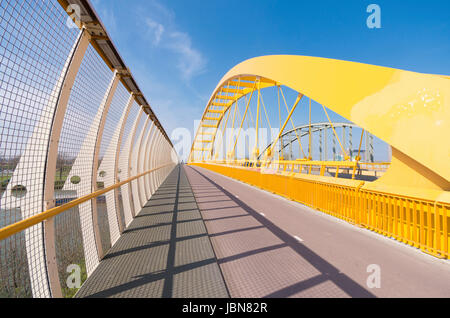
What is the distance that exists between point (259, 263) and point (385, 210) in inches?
109

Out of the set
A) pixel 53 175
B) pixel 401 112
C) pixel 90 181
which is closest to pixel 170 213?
pixel 90 181

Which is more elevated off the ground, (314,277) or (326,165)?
(326,165)

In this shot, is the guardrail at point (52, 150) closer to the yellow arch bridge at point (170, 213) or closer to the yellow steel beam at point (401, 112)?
the yellow arch bridge at point (170, 213)

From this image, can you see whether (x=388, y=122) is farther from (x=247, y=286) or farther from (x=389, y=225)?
(x=247, y=286)

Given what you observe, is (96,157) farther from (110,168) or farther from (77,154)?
(110,168)

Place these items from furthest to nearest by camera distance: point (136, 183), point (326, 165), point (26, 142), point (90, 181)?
point (326, 165)
point (136, 183)
point (90, 181)
point (26, 142)

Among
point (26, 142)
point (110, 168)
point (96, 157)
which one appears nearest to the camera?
point (26, 142)

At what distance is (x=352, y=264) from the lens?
2.86 meters

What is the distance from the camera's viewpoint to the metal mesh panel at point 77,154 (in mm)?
2379

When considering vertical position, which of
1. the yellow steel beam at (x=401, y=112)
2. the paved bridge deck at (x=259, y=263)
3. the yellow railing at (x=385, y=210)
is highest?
the yellow steel beam at (x=401, y=112)

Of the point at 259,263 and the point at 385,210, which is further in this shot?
the point at 385,210

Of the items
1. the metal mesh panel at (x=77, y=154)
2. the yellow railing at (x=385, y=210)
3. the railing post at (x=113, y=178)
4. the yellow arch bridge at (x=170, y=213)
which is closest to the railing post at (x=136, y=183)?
the yellow arch bridge at (x=170, y=213)

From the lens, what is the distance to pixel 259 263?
288 cm

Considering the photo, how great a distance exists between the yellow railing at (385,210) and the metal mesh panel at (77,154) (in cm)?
500
